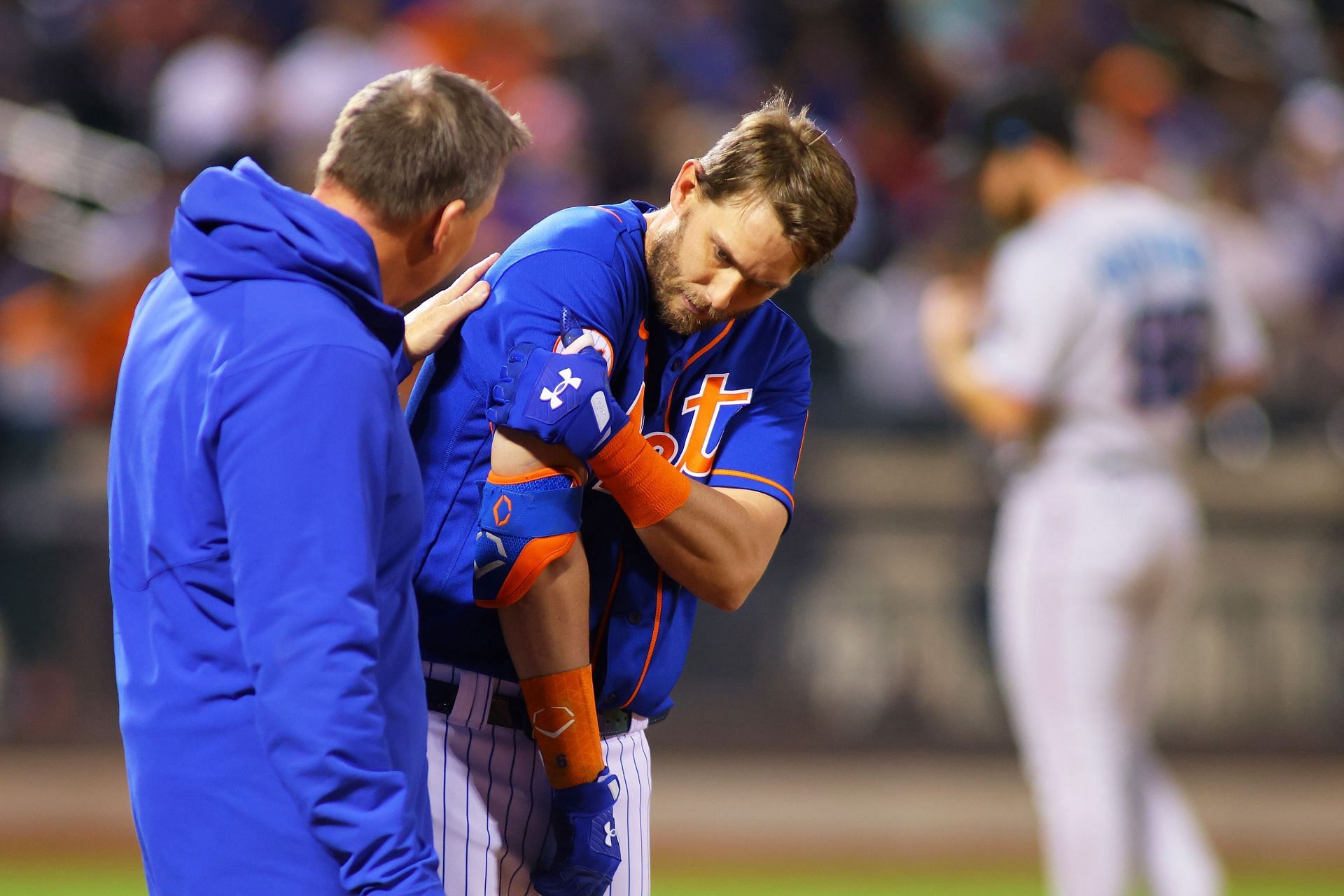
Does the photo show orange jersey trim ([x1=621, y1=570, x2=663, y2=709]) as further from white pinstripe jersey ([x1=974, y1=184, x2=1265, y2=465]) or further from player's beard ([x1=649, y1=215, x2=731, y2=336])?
white pinstripe jersey ([x1=974, y1=184, x2=1265, y2=465])

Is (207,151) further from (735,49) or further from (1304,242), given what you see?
(1304,242)

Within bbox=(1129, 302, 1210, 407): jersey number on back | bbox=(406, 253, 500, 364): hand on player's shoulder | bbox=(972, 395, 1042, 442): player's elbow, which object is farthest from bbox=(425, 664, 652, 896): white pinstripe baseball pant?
bbox=(1129, 302, 1210, 407): jersey number on back

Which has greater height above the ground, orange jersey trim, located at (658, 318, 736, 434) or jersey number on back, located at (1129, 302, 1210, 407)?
jersey number on back, located at (1129, 302, 1210, 407)

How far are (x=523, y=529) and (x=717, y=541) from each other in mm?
331

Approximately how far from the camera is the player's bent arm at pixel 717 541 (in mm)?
2203

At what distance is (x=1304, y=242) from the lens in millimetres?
8406

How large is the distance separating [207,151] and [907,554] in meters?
3.99

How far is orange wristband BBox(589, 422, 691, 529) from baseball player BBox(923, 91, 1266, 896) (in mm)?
2638

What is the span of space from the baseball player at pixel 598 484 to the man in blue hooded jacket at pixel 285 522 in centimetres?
26

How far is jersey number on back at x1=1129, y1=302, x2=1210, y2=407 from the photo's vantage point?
4.57 metres

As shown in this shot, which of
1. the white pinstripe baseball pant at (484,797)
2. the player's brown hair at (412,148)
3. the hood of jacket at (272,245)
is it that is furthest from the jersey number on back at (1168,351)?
the hood of jacket at (272,245)

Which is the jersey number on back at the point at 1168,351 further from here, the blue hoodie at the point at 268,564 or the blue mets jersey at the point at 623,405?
the blue hoodie at the point at 268,564

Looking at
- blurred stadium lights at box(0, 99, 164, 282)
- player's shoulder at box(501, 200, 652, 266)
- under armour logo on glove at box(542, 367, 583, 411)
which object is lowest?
under armour logo on glove at box(542, 367, 583, 411)

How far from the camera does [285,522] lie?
1.65m
